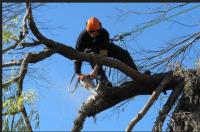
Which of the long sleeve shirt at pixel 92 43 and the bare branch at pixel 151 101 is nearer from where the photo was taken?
the bare branch at pixel 151 101

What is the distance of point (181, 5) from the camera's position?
8352 mm

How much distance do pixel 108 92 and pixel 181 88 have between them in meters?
1.01

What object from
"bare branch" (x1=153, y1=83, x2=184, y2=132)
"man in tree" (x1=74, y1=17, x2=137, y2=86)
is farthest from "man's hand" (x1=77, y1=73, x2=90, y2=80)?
"bare branch" (x1=153, y1=83, x2=184, y2=132)

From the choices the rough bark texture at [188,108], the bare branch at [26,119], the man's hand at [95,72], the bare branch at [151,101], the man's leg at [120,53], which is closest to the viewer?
the bare branch at [26,119]

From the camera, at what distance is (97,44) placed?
351 inches

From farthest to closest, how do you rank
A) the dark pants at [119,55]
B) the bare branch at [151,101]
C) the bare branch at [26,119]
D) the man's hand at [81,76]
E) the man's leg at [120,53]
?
the man's leg at [120,53] < the dark pants at [119,55] < the man's hand at [81,76] < the bare branch at [151,101] < the bare branch at [26,119]

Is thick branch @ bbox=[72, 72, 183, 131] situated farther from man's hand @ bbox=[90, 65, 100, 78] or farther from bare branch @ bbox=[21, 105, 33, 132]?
bare branch @ bbox=[21, 105, 33, 132]

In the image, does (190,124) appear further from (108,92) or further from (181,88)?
(108,92)

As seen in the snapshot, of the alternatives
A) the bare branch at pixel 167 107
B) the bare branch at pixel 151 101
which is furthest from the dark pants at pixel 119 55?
the bare branch at pixel 167 107

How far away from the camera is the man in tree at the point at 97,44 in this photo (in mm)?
8820

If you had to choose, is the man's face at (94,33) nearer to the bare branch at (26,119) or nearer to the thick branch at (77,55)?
the thick branch at (77,55)

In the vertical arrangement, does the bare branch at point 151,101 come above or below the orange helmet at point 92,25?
below

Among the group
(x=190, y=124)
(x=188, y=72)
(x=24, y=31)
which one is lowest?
(x=190, y=124)

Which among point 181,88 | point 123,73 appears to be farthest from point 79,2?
point 181,88
